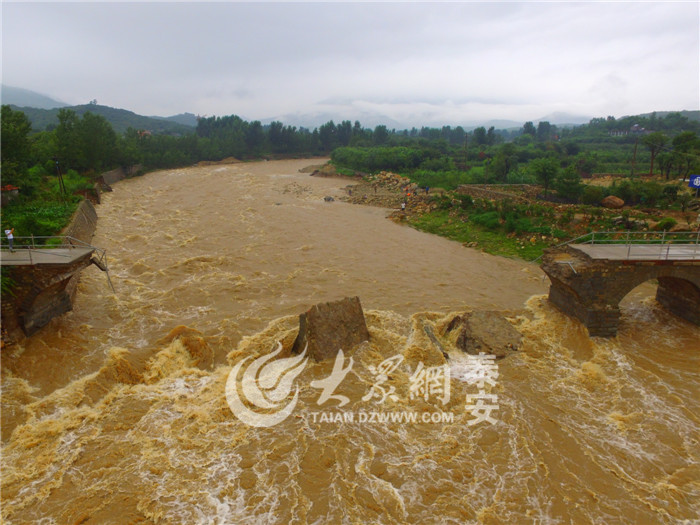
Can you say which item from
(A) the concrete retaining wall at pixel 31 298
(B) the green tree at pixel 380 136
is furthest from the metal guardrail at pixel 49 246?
(B) the green tree at pixel 380 136

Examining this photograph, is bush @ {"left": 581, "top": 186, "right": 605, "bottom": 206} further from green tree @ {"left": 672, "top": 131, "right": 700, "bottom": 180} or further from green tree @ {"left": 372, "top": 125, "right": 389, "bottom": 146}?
green tree @ {"left": 372, "top": 125, "right": 389, "bottom": 146}

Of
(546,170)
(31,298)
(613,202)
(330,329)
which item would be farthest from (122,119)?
(330,329)

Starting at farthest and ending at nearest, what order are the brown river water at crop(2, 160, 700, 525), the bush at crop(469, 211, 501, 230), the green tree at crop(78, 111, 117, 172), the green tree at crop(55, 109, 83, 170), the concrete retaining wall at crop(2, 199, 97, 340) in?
the green tree at crop(78, 111, 117, 172), the green tree at crop(55, 109, 83, 170), the bush at crop(469, 211, 501, 230), the concrete retaining wall at crop(2, 199, 97, 340), the brown river water at crop(2, 160, 700, 525)

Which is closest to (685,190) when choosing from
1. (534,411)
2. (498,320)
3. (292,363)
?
(498,320)

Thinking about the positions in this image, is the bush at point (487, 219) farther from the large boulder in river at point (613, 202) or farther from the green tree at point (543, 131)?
the green tree at point (543, 131)

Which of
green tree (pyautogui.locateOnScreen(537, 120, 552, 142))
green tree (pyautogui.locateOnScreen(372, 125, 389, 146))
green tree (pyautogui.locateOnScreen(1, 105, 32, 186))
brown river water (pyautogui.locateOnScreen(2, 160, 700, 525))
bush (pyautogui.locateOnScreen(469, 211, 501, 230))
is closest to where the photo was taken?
brown river water (pyautogui.locateOnScreen(2, 160, 700, 525))

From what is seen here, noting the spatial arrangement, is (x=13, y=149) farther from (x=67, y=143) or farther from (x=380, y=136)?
(x=380, y=136)

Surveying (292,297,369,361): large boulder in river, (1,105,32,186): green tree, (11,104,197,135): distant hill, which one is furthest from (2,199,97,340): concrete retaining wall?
(11,104,197,135): distant hill

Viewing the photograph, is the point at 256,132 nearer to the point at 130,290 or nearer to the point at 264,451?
the point at 130,290
